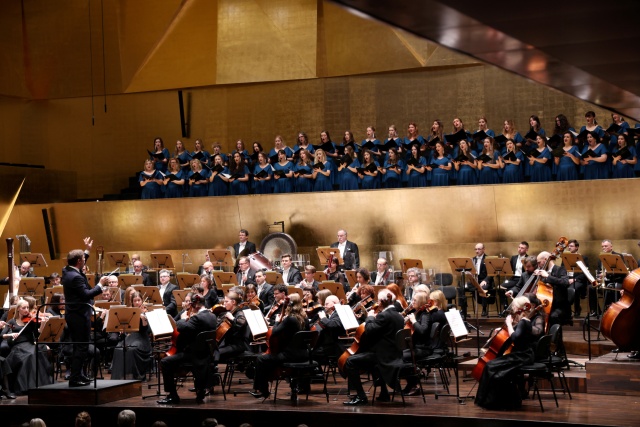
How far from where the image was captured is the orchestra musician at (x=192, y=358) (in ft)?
33.4

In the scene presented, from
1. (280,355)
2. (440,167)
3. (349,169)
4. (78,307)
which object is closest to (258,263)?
(349,169)

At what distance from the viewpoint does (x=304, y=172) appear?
17.1m

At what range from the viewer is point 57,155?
68.5 ft

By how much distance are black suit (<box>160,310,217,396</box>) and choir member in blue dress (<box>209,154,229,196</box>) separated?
296 inches

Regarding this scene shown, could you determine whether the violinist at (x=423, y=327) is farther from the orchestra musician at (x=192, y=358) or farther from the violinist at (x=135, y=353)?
the violinist at (x=135, y=353)

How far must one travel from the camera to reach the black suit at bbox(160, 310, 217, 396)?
10.2 meters

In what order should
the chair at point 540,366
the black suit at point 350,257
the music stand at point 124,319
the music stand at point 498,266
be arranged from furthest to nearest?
the black suit at point 350,257, the music stand at point 498,266, the music stand at point 124,319, the chair at point 540,366

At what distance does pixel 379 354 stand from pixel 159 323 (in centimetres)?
249

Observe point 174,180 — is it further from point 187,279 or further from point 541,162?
point 541,162

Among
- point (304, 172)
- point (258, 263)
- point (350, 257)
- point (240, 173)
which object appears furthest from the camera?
A: point (240, 173)

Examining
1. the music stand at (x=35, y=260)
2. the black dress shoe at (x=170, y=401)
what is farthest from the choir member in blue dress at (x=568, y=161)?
the music stand at (x=35, y=260)

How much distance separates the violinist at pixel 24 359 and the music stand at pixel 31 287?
2829 mm

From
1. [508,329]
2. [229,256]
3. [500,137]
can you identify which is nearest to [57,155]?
[229,256]

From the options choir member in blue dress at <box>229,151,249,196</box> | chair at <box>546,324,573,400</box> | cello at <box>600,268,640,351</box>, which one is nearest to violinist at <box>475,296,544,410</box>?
chair at <box>546,324,573,400</box>
